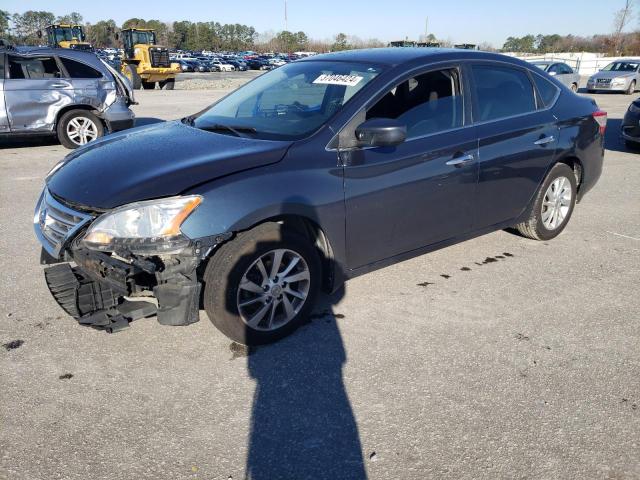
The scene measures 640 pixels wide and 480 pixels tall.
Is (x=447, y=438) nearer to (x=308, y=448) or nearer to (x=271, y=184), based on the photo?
(x=308, y=448)

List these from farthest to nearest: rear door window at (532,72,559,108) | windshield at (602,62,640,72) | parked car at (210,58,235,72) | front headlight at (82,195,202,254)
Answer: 1. parked car at (210,58,235,72)
2. windshield at (602,62,640,72)
3. rear door window at (532,72,559,108)
4. front headlight at (82,195,202,254)

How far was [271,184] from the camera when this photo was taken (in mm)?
3062

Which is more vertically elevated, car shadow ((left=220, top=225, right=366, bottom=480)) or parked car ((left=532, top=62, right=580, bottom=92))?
parked car ((left=532, top=62, right=580, bottom=92))

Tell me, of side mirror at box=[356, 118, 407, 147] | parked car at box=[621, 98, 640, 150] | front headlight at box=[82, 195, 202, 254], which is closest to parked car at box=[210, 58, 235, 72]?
parked car at box=[621, 98, 640, 150]

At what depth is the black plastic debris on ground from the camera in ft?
10.5

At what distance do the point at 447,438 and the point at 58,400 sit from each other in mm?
1970

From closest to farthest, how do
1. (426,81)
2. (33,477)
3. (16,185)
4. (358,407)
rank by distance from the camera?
1. (33,477)
2. (358,407)
3. (426,81)
4. (16,185)

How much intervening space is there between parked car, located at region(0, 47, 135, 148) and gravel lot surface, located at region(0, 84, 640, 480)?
5.69 meters

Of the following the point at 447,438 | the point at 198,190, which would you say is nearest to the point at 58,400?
the point at 198,190

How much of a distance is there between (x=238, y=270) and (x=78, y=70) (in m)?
8.00

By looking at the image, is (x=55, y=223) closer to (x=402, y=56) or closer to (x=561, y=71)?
(x=402, y=56)

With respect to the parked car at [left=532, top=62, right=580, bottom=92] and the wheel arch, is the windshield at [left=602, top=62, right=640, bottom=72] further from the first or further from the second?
the wheel arch

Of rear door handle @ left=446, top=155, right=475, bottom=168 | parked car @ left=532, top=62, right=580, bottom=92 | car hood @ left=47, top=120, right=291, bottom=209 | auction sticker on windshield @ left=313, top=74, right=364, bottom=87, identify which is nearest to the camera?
car hood @ left=47, top=120, right=291, bottom=209

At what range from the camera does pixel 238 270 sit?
3.01 metres
